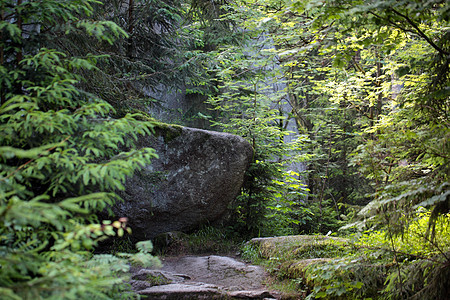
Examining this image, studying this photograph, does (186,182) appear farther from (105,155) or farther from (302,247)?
(105,155)

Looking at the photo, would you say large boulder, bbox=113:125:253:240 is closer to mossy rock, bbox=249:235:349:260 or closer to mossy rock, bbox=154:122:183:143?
mossy rock, bbox=154:122:183:143

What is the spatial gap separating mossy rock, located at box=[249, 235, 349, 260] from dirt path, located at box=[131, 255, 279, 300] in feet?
1.49

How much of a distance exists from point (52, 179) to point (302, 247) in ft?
13.7

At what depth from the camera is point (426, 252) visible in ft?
11.4

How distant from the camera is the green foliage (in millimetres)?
1759

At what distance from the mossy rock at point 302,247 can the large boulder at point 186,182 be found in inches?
70.0

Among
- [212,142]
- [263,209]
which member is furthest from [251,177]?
[212,142]

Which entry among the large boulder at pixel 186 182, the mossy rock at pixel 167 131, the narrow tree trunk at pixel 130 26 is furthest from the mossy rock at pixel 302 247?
the narrow tree trunk at pixel 130 26

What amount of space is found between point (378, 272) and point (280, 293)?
1.32 metres

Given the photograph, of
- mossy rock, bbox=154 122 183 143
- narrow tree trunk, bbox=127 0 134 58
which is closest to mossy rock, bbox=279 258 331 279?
mossy rock, bbox=154 122 183 143

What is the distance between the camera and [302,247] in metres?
5.36

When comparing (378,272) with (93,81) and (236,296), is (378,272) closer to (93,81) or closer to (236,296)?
(236,296)

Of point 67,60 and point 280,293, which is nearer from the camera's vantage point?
point 67,60

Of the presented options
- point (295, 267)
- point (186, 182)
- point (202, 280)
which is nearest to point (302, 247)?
point (295, 267)
